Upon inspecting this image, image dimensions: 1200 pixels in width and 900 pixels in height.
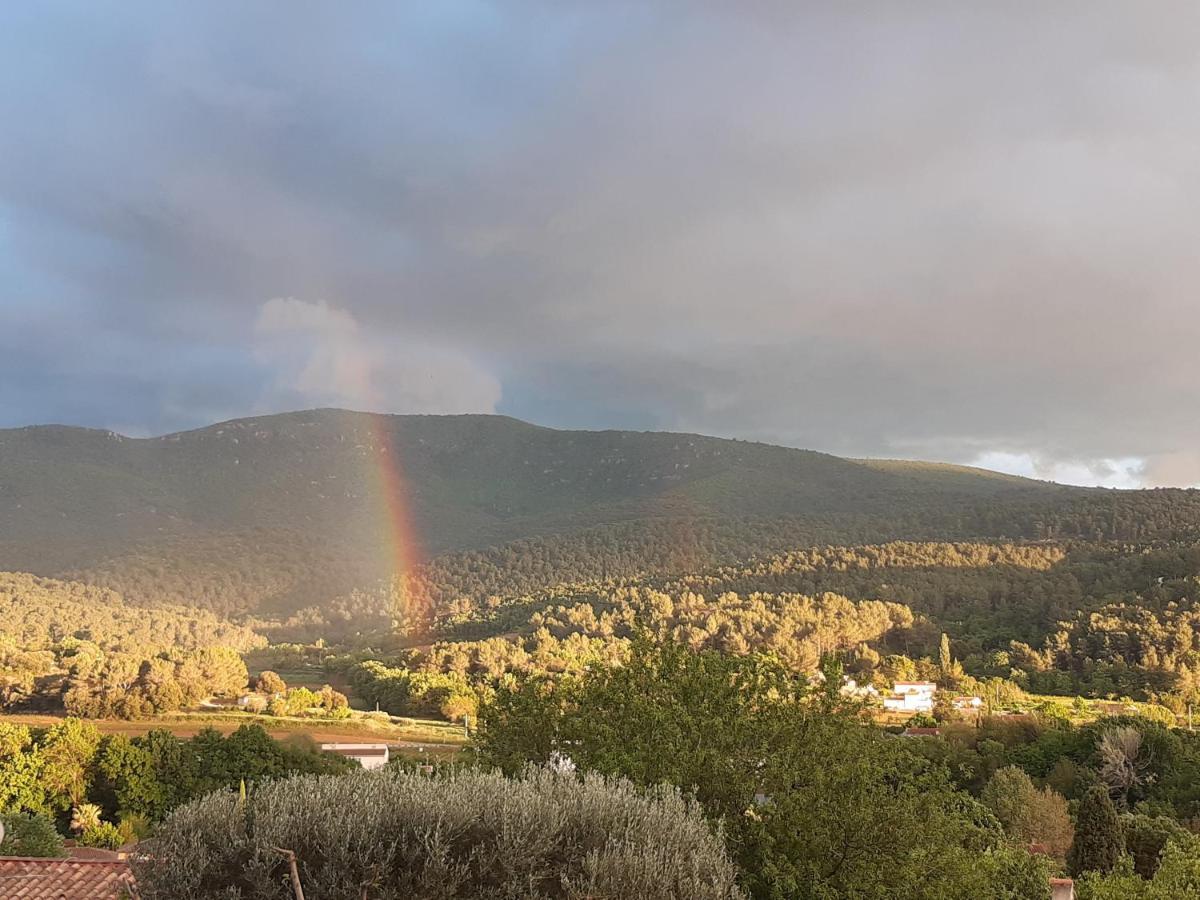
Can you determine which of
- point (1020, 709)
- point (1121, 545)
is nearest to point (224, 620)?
point (1020, 709)

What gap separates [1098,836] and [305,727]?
151 ft

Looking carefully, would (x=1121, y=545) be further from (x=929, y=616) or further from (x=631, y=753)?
(x=631, y=753)

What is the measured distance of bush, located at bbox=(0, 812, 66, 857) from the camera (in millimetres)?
23834

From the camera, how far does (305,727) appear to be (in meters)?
57.2

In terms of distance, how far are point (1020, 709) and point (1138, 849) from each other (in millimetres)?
37631

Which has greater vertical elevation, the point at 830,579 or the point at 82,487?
the point at 82,487

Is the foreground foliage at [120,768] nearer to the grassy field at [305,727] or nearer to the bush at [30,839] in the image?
the bush at [30,839]

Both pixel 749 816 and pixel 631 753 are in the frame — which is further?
pixel 631 753

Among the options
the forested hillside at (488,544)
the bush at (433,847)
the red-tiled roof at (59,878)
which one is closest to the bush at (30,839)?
the red-tiled roof at (59,878)

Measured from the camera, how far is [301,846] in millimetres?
9555

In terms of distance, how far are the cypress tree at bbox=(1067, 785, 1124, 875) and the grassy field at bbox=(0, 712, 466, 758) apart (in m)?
34.6

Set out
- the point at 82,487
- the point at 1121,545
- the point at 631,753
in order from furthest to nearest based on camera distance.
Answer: the point at 82,487, the point at 1121,545, the point at 631,753

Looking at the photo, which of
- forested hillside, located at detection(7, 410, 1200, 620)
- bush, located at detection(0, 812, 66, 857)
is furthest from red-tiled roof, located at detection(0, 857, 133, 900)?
forested hillside, located at detection(7, 410, 1200, 620)

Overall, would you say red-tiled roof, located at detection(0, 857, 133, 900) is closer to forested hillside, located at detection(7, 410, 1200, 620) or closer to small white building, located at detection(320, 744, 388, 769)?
small white building, located at detection(320, 744, 388, 769)
